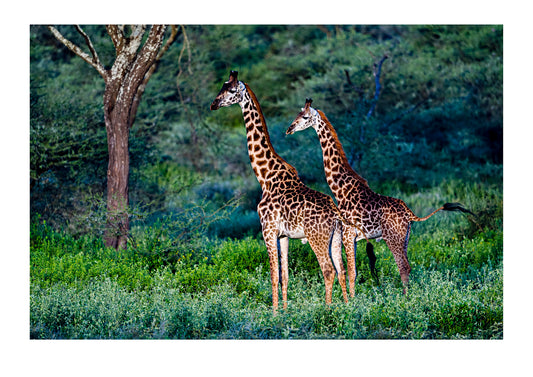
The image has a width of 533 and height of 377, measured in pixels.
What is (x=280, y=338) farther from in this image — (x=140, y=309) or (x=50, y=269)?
(x=50, y=269)

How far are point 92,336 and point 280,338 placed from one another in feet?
5.92

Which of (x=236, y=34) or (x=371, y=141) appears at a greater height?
(x=236, y=34)

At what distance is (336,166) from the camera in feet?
20.2

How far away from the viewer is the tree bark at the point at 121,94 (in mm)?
7750

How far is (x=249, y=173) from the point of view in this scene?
1428cm

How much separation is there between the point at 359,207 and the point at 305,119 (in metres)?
1.05

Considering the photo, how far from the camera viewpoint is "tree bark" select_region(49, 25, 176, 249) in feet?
25.4

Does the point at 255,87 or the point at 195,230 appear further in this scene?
the point at 255,87

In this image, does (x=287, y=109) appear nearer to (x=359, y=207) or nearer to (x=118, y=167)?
(x=118, y=167)

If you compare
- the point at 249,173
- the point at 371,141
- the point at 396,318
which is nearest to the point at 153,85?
the point at 249,173

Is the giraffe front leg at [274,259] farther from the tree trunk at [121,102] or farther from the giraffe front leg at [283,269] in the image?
the tree trunk at [121,102]

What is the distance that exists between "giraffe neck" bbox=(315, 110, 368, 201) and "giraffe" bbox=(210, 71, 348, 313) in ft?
1.08

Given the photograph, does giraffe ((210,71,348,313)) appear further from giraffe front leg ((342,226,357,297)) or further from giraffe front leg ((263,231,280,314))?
giraffe front leg ((342,226,357,297))

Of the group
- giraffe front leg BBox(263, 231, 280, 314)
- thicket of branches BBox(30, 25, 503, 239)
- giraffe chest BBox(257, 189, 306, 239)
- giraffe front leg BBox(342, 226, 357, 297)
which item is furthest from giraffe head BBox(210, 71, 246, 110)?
thicket of branches BBox(30, 25, 503, 239)
